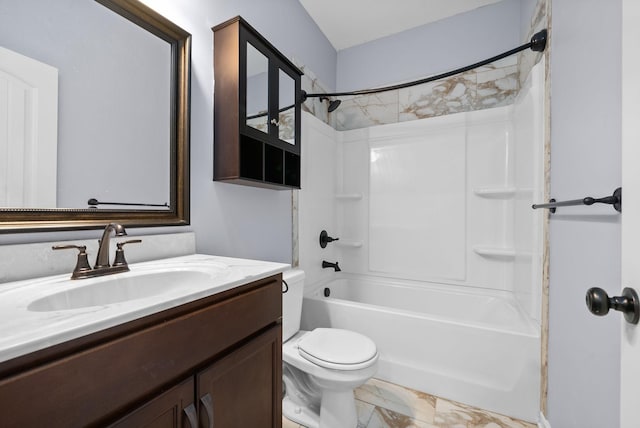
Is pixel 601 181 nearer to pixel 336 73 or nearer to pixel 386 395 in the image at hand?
pixel 386 395

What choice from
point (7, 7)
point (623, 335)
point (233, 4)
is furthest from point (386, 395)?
point (233, 4)

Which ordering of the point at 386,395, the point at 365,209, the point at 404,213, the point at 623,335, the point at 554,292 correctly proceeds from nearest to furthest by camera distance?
1. the point at 623,335
2. the point at 554,292
3. the point at 386,395
4. the point at 404,213
5. the point at 365,209

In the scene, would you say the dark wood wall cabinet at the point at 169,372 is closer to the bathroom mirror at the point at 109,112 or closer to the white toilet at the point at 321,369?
the white toilet at the point at 321,369

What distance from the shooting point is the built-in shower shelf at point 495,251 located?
2.04 metres

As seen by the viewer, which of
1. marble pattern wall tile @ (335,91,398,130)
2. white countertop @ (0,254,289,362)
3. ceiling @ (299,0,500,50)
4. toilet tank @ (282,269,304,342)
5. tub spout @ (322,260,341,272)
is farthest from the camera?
marble pattern wall tile @ (335,91,398,130)

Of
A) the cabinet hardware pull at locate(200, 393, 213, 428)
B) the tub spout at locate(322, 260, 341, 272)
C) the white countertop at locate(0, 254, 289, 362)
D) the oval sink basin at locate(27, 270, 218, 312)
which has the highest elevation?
the white countertop at locate(0, 254, 289, 362)

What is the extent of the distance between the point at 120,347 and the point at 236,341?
32 cm

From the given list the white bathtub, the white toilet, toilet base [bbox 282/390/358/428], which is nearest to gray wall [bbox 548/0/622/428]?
the white bathtub

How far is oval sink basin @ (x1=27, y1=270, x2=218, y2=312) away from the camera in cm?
72

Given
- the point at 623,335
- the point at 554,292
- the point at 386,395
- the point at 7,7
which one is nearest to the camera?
the point at 623,335

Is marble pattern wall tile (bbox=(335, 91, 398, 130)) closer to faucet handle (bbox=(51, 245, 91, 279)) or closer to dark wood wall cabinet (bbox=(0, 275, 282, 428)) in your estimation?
dark wood wall cabinet (bbox=(0, 275, 282, 428))

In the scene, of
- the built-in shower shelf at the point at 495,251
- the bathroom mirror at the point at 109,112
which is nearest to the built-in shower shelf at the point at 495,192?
the built-in shower shelf at the point at 495,251

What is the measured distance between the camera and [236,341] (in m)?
0.81

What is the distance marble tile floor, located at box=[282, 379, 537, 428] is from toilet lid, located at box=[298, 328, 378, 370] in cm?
43
